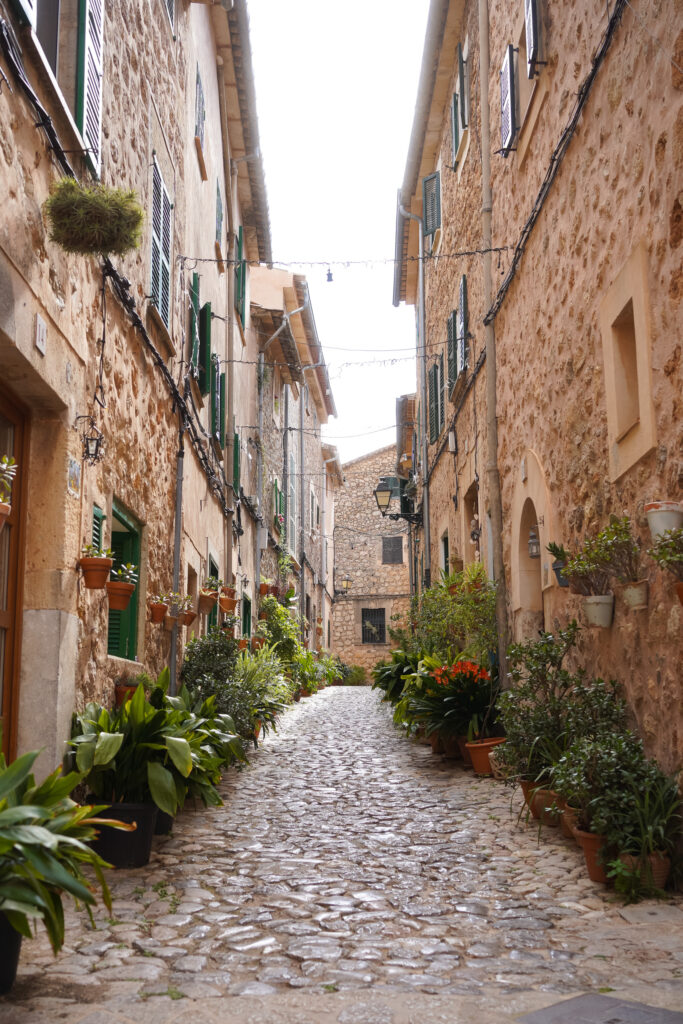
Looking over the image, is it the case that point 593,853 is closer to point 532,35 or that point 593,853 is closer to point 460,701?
point 460,701

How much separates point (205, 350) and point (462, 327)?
3414 millimetres

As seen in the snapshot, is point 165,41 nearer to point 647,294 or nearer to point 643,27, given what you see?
point 643,27

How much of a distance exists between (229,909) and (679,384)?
3.22m

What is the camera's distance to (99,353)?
19.6 feet

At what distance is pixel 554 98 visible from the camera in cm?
713

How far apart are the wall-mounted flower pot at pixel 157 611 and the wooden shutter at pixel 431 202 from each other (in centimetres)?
872

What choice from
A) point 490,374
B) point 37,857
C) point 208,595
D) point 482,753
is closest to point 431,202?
point 490,374

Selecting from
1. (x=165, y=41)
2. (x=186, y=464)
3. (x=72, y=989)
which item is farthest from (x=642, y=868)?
(x=165, y=41)

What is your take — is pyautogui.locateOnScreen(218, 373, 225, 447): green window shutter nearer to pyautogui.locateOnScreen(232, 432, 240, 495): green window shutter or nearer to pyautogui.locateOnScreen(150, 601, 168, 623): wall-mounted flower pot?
pyautogui.locateOnScreen(232, 432, 240, 495): green window shutter

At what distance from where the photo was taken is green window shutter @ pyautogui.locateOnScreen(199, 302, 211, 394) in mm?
10164

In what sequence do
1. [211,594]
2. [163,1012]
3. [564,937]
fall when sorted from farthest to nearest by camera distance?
[211,594] < [564,937] < [163,1012]

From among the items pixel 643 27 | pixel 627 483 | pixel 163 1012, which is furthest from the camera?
pixel 627 483

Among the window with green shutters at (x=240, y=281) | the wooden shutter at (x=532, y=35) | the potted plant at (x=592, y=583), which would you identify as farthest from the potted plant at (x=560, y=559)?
the window with green shutters at (x=240, y=281)

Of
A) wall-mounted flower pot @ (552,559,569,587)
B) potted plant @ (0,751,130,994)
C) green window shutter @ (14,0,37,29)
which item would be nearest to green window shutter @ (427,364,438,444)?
wall-mounted flower pot @ (552,559,569,587)
